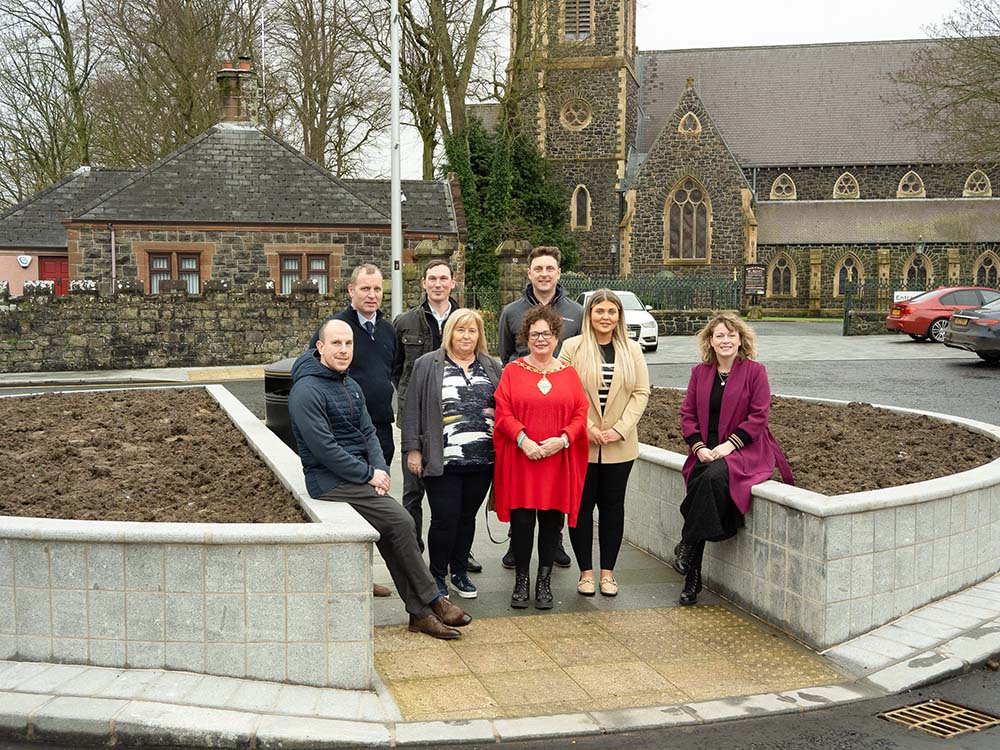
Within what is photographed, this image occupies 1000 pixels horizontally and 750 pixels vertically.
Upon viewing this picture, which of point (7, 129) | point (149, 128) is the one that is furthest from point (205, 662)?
point (7, 129)

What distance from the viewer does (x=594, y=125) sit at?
51.0 meters

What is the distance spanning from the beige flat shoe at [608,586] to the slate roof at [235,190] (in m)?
22.0

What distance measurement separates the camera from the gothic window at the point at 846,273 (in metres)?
49.7

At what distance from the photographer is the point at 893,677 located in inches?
211

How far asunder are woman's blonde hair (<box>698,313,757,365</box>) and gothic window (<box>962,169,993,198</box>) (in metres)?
51.9

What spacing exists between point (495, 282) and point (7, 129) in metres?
19.2

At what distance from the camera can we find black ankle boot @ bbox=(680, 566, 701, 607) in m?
6.55

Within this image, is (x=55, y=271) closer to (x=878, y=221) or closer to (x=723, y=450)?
(x=723, y=450)

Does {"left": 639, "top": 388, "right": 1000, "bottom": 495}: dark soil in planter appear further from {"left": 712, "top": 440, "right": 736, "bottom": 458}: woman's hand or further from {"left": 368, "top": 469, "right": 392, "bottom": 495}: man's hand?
{"left": 368, "top": 469, "right": 392, "bottom": 495}: man's hand

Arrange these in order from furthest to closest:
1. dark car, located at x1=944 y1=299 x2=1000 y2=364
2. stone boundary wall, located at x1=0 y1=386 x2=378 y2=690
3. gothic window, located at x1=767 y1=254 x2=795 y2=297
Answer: gothic window, located at x1=767 y1=254 x2=795 y2=297 < dark car, located at x1=944 y1=299 x2=1000 y2=364 < stone boundary wall, located at x1=0 y1=386 x2=378 y2=690

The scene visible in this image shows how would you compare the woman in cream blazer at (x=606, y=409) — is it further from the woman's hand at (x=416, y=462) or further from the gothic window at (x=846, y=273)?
the gothic window at (x=846, y=273)

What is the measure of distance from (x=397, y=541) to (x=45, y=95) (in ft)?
126

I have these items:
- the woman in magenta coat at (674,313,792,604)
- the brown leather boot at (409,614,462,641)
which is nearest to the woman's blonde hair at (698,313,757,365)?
the woman in magenta coat at (674,313,792,604)

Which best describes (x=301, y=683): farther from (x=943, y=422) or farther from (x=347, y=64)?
(x=347, y=64)
